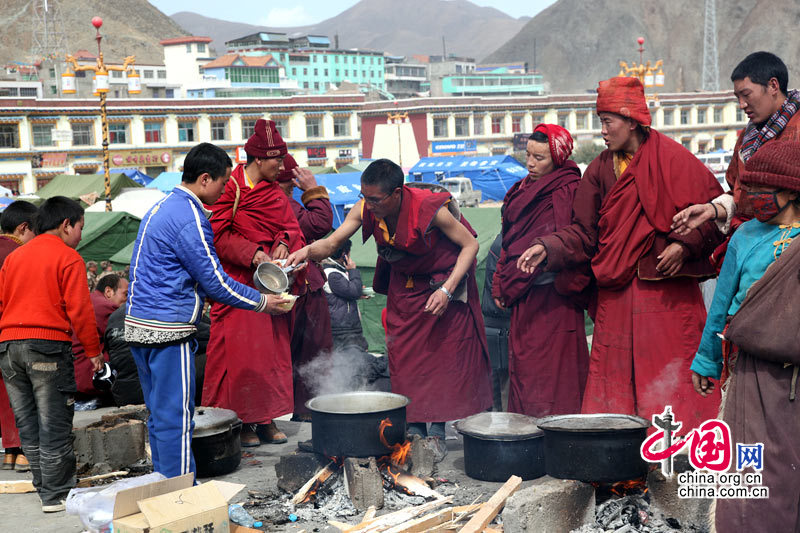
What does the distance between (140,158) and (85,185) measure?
21.4m

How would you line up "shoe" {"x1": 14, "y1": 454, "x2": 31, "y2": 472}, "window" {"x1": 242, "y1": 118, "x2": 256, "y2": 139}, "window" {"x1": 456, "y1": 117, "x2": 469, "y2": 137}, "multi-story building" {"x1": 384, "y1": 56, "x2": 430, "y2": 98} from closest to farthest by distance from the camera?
"shoe" {"x1": 14, "y1": 454, "x2": 31, "y2": 472}, "window" {"x1": 242, "y1": 118, "x2": 256, "y2": 139}, "window" {"x1": 456, "y1": 117, "x2": 469, "y2": 137}, "multi-story building" {"x1": 384, "y1": 56, "x2": 430, "y2": 98}

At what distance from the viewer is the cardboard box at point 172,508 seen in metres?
3.34

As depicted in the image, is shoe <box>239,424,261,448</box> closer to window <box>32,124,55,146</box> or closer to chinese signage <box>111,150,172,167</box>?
window <box>32,124,55,146</box>

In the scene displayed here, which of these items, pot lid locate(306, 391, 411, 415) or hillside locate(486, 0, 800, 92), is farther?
hillside locate(486, 0, 800, 92)

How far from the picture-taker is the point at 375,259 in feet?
34.1

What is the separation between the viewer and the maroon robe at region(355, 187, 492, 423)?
5039 mm

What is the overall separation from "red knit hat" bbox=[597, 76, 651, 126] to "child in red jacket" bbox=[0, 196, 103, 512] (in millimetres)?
2884

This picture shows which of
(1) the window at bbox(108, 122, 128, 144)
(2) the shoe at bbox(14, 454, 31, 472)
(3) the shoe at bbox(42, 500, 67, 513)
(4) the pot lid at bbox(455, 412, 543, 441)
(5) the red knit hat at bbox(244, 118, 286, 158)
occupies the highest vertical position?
(1) the window at bbox(108, 122, 128, 144)

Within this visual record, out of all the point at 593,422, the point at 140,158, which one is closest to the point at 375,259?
the point at 593,422

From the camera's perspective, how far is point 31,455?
4.50 m

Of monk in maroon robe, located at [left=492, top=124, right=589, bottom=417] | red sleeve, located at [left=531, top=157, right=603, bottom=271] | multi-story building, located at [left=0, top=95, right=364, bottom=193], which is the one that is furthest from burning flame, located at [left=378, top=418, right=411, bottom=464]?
multi-story building, located at [left=0, top=95, right=364, bottom=193]

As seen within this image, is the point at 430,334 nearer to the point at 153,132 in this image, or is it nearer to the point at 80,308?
the point at 80,308

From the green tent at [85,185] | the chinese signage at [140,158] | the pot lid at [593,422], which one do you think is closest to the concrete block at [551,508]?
the pot lid at [593,422]

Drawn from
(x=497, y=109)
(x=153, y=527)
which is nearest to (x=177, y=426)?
(x=153, y=527)
